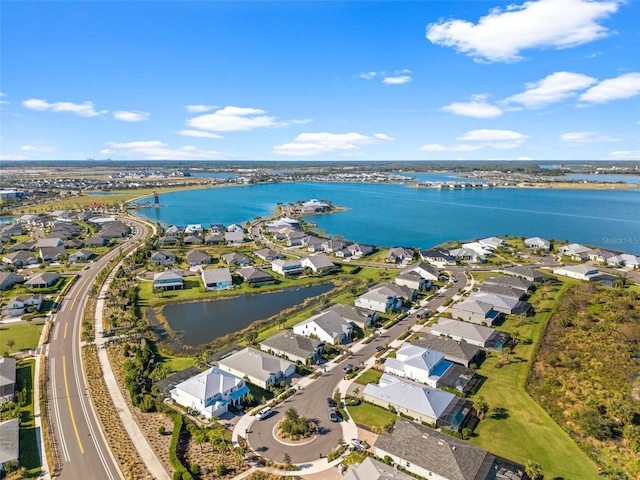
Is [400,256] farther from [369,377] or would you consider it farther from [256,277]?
[369,377]

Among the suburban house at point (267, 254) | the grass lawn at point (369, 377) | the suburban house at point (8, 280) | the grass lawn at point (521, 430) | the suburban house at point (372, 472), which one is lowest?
the grass lawn at point (521, 430)

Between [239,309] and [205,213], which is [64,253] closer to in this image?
[239,309]

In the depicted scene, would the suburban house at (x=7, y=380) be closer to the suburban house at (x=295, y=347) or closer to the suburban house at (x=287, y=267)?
the suburban house at (x=295, y=347)

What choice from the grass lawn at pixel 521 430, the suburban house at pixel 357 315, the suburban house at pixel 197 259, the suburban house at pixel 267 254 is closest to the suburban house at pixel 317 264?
the suburban house at pixel 267 254

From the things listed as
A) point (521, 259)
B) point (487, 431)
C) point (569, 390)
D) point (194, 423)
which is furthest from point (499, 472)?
point (521, 259)

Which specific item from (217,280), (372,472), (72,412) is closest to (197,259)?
(217,280)

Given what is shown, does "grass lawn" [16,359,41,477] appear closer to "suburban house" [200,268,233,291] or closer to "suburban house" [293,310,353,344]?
"suburban house" [293,310,353,344]
